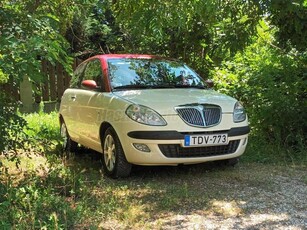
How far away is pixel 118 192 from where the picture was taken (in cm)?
478

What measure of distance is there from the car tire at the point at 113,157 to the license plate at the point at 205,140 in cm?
80

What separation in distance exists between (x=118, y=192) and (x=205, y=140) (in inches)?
45.8

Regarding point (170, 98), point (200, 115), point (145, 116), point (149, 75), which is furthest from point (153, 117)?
point (149, 75)

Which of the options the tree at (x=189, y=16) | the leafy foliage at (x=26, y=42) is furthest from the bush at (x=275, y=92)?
the leafy foliage at (x=26, y=42)

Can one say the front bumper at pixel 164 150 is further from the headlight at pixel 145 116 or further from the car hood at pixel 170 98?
the car hood at pixel 170 98

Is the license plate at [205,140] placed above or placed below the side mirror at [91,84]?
below

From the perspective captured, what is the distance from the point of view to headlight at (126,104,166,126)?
5.03 metres

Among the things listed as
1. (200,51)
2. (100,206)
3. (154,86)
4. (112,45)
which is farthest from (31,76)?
(112,45)

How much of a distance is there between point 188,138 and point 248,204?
105 centimetres

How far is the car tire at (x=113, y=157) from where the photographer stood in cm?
525

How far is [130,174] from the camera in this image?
556 centimetres

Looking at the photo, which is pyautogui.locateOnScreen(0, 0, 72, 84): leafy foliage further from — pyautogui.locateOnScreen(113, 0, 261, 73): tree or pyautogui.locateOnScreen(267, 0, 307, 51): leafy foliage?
pyautogui.locateOnScreen(267, 0, 307, 51): leafy foliage

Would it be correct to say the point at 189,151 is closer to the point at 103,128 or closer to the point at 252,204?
the point at 252,204

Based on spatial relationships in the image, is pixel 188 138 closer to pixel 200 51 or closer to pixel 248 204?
pixel 248 204
